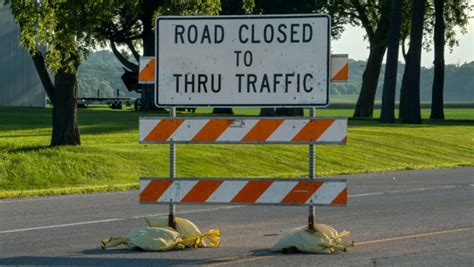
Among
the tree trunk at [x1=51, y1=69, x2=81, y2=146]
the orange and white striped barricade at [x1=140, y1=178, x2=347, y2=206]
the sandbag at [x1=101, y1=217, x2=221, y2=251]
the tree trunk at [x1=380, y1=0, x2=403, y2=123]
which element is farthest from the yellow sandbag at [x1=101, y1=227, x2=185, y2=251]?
the tree trunk at [x1=380, y1=0, x2=403, y2=123]

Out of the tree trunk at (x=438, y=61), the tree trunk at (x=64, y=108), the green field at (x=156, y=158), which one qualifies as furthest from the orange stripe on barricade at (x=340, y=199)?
the tree trunk at (x=438, y=61)

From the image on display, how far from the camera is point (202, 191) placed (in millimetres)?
11883

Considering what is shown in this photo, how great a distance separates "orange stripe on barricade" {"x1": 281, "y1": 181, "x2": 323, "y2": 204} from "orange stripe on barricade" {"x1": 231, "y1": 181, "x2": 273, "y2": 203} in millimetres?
249

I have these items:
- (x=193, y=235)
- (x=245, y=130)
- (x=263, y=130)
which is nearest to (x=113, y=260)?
(x=193, y=235)

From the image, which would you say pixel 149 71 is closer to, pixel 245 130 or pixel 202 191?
pixel 245 130

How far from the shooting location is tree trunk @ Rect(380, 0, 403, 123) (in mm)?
52969

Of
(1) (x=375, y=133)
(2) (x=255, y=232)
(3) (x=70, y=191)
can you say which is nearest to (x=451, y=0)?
(1) (x=375, y=133)

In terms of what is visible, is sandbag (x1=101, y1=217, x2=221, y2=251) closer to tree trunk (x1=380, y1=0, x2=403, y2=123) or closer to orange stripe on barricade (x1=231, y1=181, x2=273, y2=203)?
orange stripe on barricade (x1=231, y1=181, x2=273, y2=203)

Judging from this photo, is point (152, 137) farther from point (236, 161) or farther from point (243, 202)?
point (236, 161)

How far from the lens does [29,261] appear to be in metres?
10.8

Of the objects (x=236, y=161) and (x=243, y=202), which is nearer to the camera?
(x=243, y=202)

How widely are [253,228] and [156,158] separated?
41.2 ft

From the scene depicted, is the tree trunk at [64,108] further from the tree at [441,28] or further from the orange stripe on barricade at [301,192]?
the tree at [441,28]

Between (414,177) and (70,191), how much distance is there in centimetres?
859
